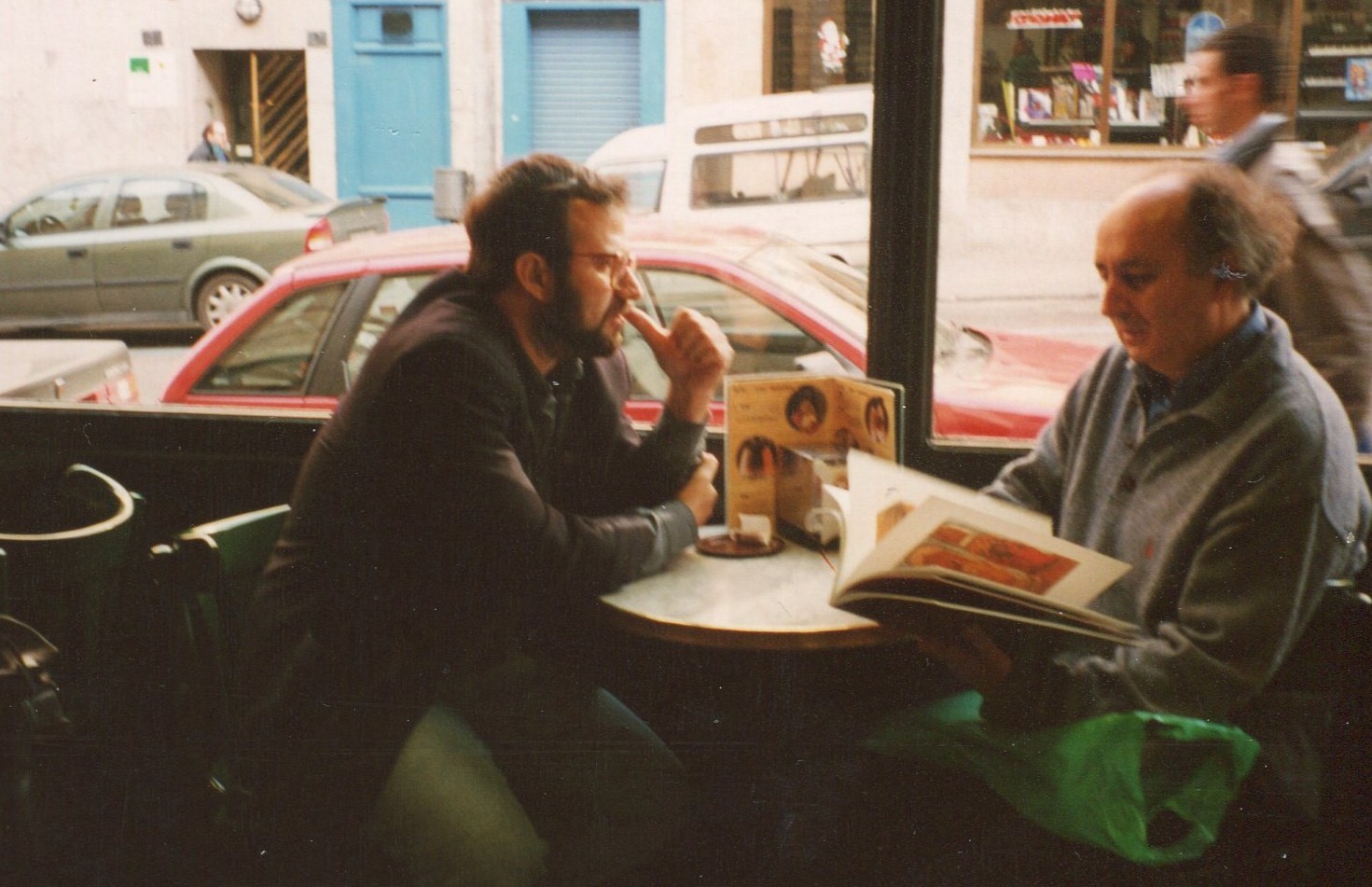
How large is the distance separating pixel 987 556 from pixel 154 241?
5.86 metres

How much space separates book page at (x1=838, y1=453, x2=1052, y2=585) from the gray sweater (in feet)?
0.66

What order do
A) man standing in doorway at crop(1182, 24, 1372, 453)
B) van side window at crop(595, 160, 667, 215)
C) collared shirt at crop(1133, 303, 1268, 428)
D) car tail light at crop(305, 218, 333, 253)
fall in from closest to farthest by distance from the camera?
collared shirt at crop(1133, 303, 1268, 428)
man standing in doorway at crop(1182, 24, 1372, 453)
van side window at crop(595, 160, 667, 215)
car tail light at crop(305, 218, 333, 253)

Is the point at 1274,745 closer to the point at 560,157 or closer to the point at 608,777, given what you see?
the point at 608,777

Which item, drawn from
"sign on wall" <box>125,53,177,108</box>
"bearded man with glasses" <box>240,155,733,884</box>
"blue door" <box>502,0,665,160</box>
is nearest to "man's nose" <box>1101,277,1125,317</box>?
"bearded man with glasses" <box>240,155,733,884</box>

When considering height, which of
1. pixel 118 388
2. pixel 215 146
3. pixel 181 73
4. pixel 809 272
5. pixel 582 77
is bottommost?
pixel 118 388

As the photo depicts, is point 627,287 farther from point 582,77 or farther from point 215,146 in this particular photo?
point 215,146

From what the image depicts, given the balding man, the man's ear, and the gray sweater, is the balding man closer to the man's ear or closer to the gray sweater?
the gray sweater

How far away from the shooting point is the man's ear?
228cm

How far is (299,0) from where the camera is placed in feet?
19.5

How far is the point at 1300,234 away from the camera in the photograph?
10.2 feet

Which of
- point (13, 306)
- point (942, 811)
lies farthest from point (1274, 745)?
point (13, 306)

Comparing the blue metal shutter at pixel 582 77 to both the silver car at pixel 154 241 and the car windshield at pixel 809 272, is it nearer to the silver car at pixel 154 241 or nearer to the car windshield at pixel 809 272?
the car windshield at pixel 809 272

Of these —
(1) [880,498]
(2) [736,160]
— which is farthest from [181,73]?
(1) [880,498]

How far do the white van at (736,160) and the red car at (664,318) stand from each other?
1.73 ft
